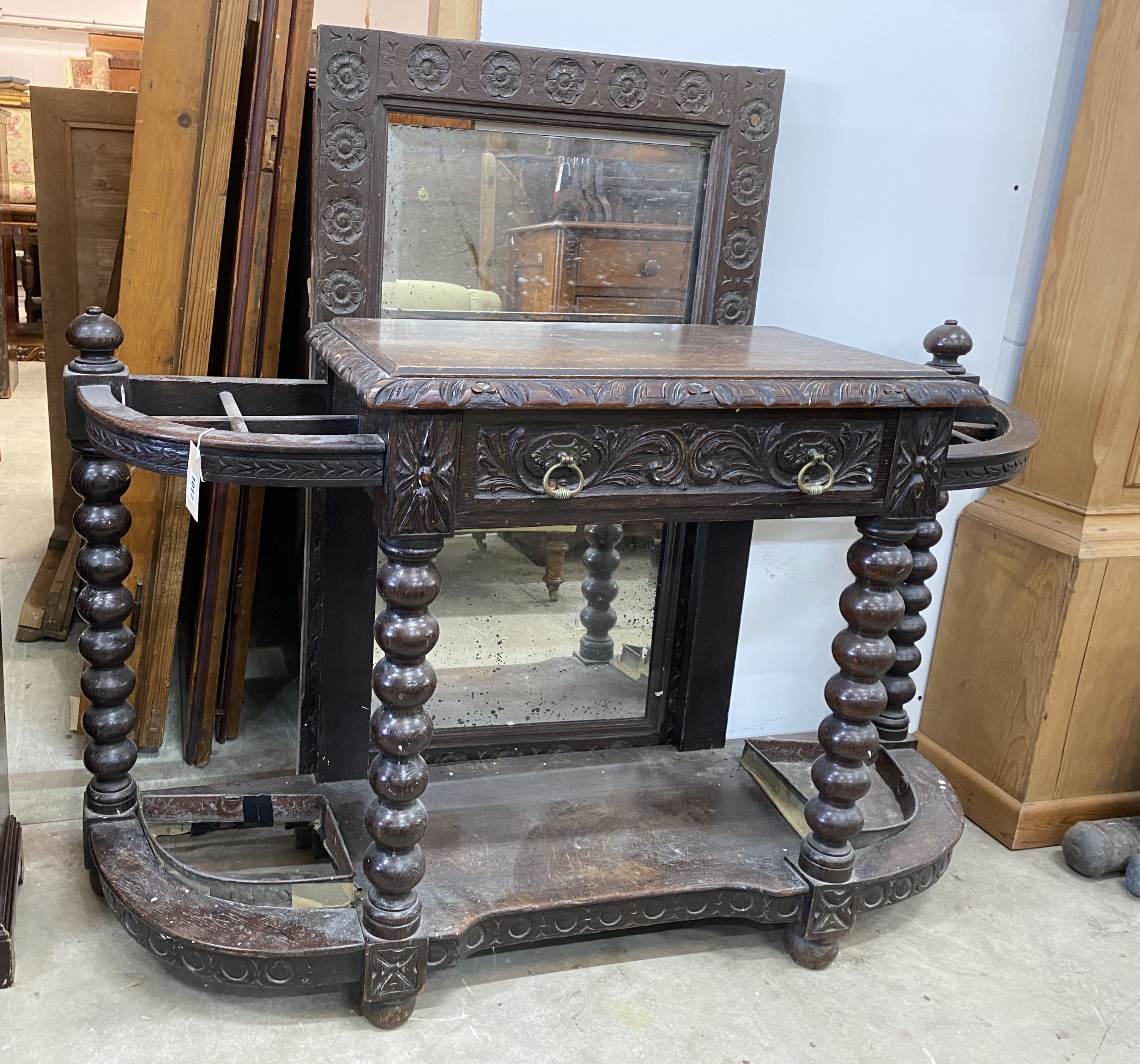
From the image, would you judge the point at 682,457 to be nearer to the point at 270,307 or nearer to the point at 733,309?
the point at 733,309

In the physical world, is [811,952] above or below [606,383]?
below

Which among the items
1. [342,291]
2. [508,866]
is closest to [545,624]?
[508,866]

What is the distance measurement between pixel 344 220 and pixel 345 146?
120 mm

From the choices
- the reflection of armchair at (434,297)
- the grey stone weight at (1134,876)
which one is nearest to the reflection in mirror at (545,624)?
the reflection of armchair at (434,297)

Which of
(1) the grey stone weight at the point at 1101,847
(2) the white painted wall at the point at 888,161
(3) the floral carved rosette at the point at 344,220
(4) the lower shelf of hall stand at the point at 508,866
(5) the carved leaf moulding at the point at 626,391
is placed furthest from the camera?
(1) the grey stone weight at the point at 1101,847

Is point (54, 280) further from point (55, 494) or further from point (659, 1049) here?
point (659, 1049)

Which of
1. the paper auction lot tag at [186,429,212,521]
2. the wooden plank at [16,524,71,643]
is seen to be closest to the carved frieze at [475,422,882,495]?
the paper auction lot tag at [186,429,212,521]

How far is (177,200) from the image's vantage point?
7.11 ft

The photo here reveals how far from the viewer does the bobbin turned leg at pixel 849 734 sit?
1796 mm

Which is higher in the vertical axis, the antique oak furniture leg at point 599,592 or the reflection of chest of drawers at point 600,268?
the reflection of chest of drawers at point 600,268

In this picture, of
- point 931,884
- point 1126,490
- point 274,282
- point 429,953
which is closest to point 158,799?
point 429,953

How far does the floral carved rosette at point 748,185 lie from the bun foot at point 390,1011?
4.95 feet

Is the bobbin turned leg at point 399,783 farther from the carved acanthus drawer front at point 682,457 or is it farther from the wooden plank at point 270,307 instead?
the wooden plank at point 270,307

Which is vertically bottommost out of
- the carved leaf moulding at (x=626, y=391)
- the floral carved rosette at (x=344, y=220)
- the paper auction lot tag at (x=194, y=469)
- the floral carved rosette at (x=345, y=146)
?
the paper auction lot tag at (x=194, y=469)
